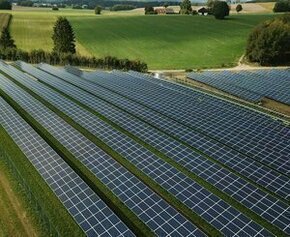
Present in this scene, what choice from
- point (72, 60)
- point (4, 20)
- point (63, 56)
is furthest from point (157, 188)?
point (4, 20)

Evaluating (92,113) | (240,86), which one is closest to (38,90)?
(92,113)

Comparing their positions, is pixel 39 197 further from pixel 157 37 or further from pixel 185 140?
pixel 157 37

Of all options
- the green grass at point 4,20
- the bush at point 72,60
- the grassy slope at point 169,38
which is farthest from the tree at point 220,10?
the green grass at point 4,20

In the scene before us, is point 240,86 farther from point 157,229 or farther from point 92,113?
point 157,229

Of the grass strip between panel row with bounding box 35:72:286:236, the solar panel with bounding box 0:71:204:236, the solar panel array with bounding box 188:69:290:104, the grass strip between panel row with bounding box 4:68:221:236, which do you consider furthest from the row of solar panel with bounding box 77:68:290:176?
the solar panel with bounding box 0:71:204:236

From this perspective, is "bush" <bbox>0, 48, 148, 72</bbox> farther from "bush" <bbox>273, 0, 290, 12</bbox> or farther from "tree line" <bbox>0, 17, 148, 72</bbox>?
"bush" <bbox>273, 0, 290, 12</bbox>
